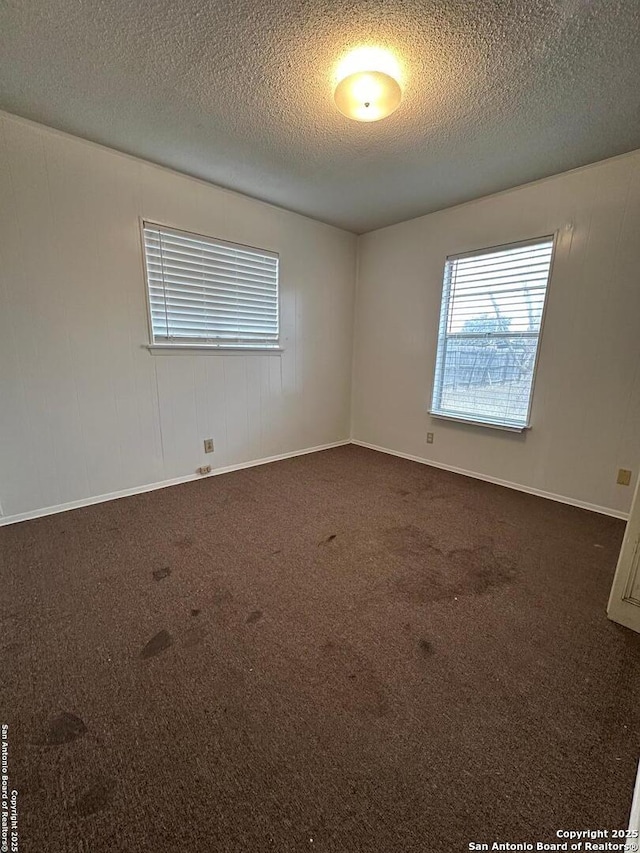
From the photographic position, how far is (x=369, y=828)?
35.1 inches

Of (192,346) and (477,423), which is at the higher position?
(192,346)

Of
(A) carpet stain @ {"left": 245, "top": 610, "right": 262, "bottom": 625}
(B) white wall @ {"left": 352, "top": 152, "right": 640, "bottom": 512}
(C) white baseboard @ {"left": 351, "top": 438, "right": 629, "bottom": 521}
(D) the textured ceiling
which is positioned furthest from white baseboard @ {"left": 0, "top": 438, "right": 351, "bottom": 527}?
(D) the textured ceiling

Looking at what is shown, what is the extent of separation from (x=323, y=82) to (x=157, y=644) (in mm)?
2754

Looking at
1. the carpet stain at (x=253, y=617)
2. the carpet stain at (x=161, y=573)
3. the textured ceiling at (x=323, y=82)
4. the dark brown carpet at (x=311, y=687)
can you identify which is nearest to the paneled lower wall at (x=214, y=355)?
the textured ceiling at (x=323, y=82)

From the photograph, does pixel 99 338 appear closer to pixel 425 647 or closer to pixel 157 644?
pixel 157 644

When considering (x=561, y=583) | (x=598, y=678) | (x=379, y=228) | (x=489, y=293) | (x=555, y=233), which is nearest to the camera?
(x=598, y=678)

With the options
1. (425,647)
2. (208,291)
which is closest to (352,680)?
(425,647)

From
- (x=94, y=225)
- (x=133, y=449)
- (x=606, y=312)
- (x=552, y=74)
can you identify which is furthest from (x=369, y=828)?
(x=94, y=225)

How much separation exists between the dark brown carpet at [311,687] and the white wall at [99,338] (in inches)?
23.9

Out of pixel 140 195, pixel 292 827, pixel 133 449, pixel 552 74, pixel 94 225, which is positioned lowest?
pixel 292 827

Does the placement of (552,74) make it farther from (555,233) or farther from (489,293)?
(489,293)

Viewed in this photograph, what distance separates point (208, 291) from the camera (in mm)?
3055

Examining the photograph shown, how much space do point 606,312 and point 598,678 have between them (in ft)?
7.87

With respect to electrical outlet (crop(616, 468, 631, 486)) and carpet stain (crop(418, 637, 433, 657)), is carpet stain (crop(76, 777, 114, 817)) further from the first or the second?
electrical outlet (crop(616, 468, 631, 486))
